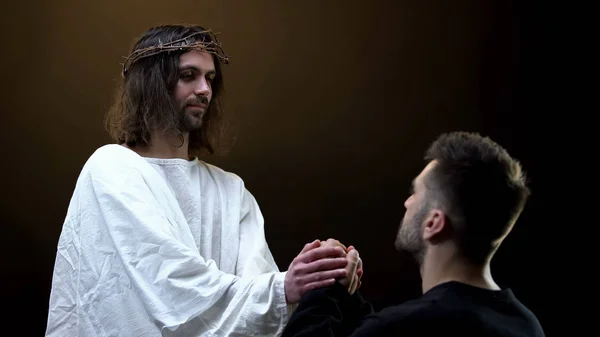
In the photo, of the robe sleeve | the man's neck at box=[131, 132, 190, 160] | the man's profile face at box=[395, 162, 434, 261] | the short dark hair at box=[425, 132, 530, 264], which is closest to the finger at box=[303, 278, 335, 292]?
the robe sleeve

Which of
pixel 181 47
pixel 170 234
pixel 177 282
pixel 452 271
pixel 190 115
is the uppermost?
pixel 181 47

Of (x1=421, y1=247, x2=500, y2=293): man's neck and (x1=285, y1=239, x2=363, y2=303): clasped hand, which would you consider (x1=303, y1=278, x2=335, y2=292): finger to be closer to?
(x1=285, y1=239, x2=363, y2=303): clasped hand

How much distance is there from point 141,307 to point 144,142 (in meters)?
0.62

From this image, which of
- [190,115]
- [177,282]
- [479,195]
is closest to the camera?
[479,195]

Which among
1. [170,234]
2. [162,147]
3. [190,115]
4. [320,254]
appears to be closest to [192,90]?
[190,115]

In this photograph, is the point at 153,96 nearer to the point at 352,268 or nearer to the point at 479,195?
the point at 352,268

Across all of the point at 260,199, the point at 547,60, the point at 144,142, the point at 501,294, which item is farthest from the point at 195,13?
the point at 501,294

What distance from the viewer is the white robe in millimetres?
2523

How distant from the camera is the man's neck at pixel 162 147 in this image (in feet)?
9.72

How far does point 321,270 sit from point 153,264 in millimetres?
482

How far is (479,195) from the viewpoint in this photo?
6.57ft

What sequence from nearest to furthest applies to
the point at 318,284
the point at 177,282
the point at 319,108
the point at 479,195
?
the point at 479,195 → the point at 318,284 → the point at 177,282 → the point at 319,108

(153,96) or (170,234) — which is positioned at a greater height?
(153,96)

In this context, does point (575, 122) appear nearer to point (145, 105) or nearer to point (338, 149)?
point (338, 149)
